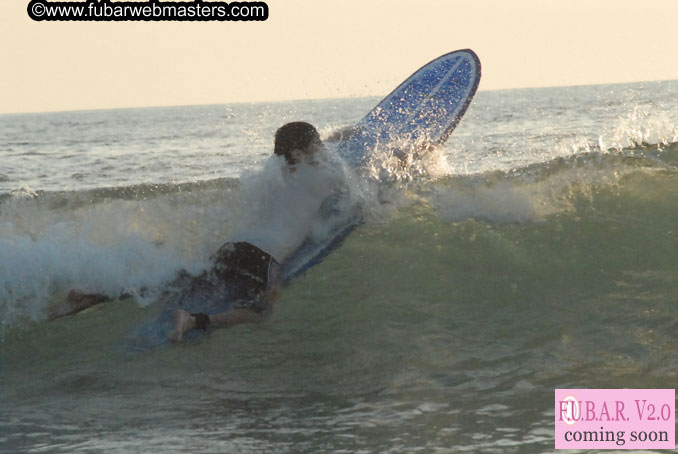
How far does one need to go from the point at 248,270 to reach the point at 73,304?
3.87 ft

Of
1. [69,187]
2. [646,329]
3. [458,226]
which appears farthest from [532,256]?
[69,187]

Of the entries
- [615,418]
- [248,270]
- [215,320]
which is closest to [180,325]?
[215,320]

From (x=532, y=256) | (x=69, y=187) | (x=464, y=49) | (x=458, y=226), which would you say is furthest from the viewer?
(x=69, y=187)

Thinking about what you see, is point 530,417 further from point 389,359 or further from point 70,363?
point 70,363

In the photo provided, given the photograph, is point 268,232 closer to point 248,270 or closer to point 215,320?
point 248,270

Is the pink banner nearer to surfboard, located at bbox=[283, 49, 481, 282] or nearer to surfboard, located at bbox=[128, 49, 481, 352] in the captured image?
surfboard, located at bbox=[128, 49, 481, 352]

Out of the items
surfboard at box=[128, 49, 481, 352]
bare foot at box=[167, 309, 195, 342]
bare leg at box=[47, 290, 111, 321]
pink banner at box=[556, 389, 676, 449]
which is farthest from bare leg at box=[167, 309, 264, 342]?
pink banner at box=[556, 389, 676, 449]

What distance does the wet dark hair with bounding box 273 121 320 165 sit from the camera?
6156mm

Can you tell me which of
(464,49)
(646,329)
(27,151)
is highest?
(27,151)

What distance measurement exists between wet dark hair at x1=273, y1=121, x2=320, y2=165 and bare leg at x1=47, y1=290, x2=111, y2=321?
163cm

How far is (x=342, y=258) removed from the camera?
7.47 meters

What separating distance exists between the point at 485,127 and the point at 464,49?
14778 millimetres

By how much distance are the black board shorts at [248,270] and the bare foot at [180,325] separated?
0.46 m

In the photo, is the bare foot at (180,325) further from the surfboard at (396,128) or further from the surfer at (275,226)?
the surfboard at (396,128)
